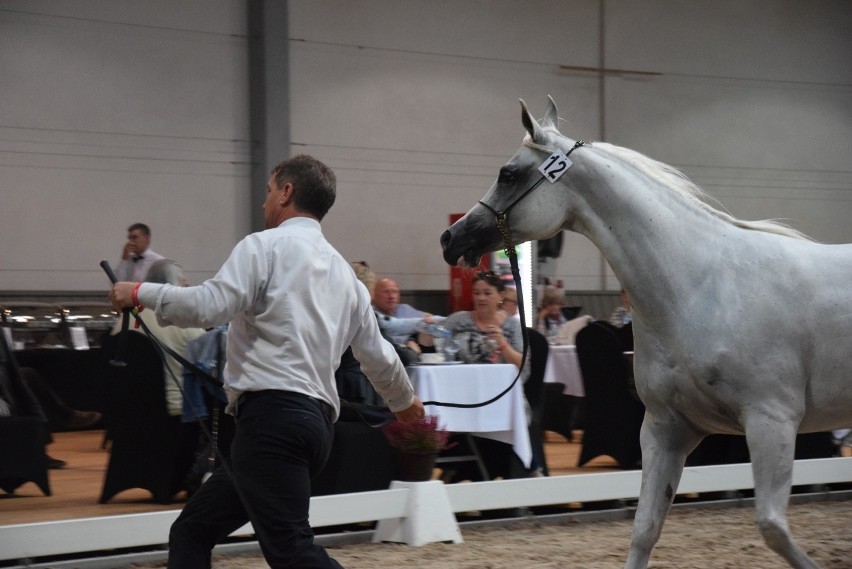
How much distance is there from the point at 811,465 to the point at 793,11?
38.3 ft

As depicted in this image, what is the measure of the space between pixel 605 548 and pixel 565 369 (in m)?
3.50

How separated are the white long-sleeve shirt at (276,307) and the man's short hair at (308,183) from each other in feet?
0.17

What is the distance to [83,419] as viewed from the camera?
30.3 ft

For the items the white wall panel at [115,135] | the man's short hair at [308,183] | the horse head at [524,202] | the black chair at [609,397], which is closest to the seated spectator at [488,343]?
the black chair at [609,397]

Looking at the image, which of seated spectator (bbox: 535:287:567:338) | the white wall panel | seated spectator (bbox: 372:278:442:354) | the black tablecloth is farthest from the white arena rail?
the white wall panel

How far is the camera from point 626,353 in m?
7.01

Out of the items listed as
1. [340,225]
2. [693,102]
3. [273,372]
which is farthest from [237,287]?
[693,102]

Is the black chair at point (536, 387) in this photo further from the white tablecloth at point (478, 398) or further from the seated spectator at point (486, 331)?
the white tablecloth at point (478, 398)

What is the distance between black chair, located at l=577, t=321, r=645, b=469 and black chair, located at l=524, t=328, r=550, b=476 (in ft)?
2.24

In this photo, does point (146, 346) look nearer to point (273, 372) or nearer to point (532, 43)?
point (273, 372)

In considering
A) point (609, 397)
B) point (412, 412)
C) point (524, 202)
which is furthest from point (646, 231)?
point (609, 397)

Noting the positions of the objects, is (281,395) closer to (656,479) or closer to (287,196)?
(287,196)

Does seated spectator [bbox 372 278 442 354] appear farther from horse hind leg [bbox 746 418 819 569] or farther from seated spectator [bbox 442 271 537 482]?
horse hind leg [bbox 746 418 819 569]

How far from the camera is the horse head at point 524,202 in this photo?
3.76m
